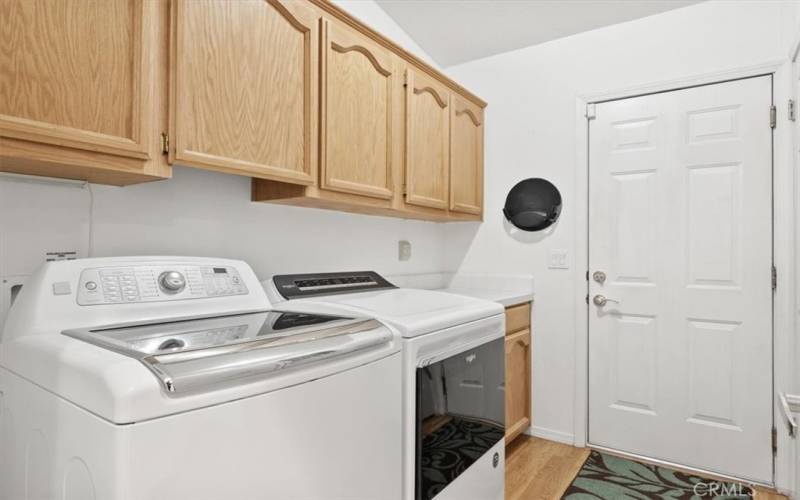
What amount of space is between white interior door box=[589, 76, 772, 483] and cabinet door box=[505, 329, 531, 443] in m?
0.36

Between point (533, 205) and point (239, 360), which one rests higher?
point (533, 205)

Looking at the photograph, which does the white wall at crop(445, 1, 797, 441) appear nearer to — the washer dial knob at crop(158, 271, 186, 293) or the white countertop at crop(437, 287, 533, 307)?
the white countertop at crop(437, 287, 533, 307)

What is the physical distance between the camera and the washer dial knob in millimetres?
1328

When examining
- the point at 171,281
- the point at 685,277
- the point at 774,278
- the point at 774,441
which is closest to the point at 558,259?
the point at 685,277

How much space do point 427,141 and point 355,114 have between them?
0.62 metres

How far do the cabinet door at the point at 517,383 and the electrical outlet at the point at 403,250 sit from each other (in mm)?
779

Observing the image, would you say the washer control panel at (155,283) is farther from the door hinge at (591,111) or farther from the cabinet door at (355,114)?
→ the door hinge at (591,111)

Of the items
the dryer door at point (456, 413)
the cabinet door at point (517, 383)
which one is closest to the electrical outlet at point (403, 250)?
the cabinet door at point (517, 383)

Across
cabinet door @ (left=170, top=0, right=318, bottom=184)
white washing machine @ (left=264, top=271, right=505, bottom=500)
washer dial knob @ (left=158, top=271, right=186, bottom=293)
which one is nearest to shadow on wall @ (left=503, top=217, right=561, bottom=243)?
white washing machine @ (left=264, top=271, right=505, bottom=500)

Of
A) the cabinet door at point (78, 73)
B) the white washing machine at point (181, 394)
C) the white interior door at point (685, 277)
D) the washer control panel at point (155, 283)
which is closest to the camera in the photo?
the white washing machine at point (181, 394)

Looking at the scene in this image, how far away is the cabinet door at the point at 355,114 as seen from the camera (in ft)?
5.81

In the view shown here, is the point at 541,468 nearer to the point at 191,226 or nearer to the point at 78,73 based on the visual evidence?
the point at 191,226

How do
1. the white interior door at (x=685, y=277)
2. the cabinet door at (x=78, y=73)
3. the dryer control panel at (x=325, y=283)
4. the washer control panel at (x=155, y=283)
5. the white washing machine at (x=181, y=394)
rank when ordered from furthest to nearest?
the white interior door at (x=685, y=277)
the dryer control panel at (x=325, y=283)
the washer control panel at (x=155, y=283)
the cabinet door at (x=78, y=73)
the white washing machine at (x=181, y=394)

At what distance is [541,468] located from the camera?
7.84ft
